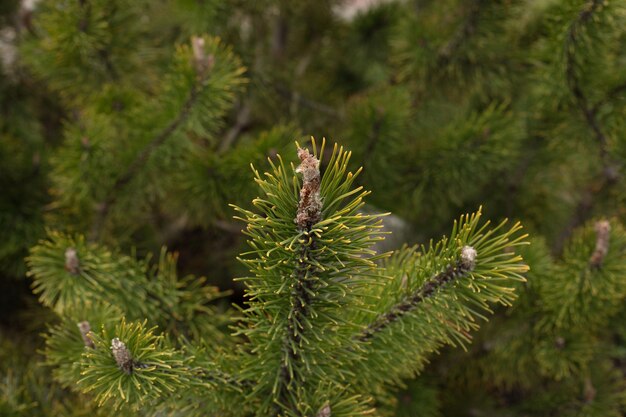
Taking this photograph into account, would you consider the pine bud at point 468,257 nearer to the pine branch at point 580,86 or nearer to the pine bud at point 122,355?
the pine bud at point 122,355

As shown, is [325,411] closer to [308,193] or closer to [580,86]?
[308,193]

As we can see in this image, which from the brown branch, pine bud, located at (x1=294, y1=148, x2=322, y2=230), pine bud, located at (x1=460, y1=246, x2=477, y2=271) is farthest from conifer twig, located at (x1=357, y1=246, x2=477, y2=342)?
the brown branch

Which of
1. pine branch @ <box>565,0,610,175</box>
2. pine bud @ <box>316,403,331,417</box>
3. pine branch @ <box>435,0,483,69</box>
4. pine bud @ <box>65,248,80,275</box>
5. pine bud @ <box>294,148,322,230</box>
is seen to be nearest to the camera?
pine bud @ <box>294,148,322,230</box>

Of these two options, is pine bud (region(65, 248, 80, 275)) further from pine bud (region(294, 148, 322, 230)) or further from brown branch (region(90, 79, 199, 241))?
pine bud (region(294, 148, 322, 230))

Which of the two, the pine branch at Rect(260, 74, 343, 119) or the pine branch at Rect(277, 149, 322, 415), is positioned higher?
the pine branch at Rect(260, 74, 343, 119)

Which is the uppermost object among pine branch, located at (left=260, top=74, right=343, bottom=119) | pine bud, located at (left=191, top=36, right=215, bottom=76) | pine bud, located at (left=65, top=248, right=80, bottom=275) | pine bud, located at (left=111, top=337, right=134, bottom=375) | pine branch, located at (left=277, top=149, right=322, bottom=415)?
pine branch, located at (left=260, top=74, right=343, bottom=119)
